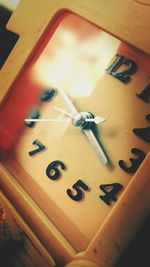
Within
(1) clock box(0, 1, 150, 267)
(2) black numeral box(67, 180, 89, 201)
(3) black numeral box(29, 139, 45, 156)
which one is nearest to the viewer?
(1) clock box(0, 1, 150, 267)

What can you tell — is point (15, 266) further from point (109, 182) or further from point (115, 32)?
point (115, 32)

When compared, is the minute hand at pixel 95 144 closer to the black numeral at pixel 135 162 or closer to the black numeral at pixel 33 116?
the black numeral at pixel 135 162

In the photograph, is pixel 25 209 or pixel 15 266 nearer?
pixel 15 266

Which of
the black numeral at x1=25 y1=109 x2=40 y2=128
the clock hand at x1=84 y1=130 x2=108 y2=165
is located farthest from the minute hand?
the black numeral at x1=25 y1=109 x2=40 y2=128

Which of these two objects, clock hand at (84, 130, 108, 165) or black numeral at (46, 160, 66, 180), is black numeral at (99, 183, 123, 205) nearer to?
clock hand at (84, 130, 108, 165)

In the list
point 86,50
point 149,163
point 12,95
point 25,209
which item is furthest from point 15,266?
point 86,50

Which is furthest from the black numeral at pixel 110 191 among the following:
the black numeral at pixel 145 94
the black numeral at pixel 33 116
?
the black numeral at pixel 33 116

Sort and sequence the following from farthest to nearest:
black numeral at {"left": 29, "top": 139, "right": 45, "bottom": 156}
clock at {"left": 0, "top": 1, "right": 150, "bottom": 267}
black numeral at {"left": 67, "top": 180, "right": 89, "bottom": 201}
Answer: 1. black numeral at {"left": 29, "top": 139, "right": 45, "bottom": 156}
2. black numeral at {"left": 67, "top": 180, "right": 89, "bottom": 201}
3. clock at {"left": 0, "top": 1, "right": 150, "bottom": 267}

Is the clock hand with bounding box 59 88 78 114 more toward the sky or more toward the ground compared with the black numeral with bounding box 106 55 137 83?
more toward the ground
